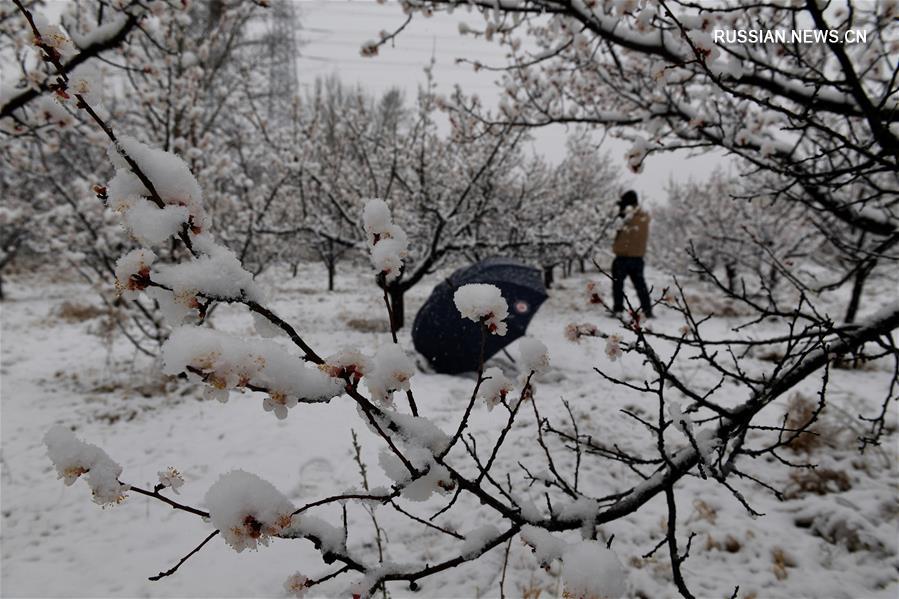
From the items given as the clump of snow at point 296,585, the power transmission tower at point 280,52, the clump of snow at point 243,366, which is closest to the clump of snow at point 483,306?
the clump of snow at point 243,366

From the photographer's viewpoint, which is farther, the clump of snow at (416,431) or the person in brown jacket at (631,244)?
the person in brown jacket at (631,244)

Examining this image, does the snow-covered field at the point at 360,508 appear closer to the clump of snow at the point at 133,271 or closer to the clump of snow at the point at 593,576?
the clump of snow at the point at 593,576

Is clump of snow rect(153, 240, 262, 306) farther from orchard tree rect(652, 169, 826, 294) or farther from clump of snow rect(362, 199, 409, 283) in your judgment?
orchard tree rect(652, 169, 826, 294)

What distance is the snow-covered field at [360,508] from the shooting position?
209 cm

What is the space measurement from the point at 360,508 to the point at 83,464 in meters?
2.18

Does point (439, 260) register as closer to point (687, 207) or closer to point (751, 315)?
point (751, 315)

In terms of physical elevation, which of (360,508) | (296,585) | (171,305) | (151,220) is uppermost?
(151,220)

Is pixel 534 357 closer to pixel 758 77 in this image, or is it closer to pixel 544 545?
pixel 544 545

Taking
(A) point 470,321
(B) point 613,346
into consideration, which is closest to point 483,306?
(B) point 613,346

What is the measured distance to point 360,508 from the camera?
8.83 feet

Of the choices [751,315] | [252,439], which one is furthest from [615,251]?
[252,439]

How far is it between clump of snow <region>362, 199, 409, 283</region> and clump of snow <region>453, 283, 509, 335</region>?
0.13 metres

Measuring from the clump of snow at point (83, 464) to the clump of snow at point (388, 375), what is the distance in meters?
0.46

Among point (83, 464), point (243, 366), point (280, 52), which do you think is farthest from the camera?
point (280, 52)
